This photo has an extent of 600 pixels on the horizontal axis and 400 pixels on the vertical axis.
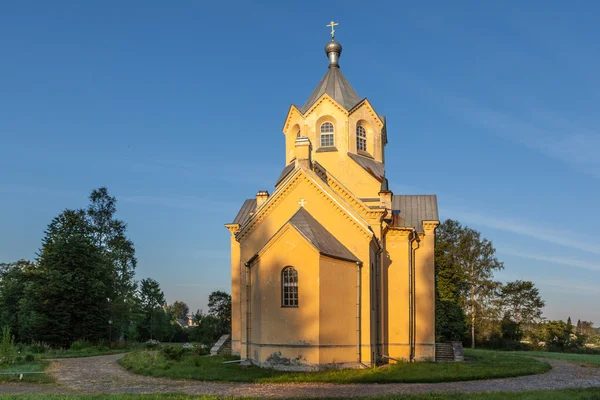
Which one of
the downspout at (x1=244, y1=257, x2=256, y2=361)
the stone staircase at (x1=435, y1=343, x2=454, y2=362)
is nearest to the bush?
the downspout at (x1=244, y1=257, x2=256, y2=361)

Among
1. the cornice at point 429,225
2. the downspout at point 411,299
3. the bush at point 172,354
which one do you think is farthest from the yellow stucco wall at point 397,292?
the bush at point 172,354

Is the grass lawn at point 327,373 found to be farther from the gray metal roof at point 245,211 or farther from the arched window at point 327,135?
the arched window at point 327,135

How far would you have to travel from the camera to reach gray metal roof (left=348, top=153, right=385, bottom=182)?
28.0m

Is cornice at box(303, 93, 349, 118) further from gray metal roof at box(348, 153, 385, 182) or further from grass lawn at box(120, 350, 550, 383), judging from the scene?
grass lawn at box(120, 350, 550, 383)

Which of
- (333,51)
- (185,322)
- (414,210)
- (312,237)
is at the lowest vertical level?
(185,322)

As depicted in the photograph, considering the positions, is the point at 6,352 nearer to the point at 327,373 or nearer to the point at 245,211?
the point at 327,373

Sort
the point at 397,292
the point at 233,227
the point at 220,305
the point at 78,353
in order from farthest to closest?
1. the point at 220,305
2. the point at 78,353
3. the point at 233,227
4. the point at 397,292

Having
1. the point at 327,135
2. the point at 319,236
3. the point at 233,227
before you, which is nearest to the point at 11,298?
the point at 233,227

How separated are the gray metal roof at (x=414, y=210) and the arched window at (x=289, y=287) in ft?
30.2

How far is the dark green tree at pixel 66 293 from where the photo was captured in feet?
113

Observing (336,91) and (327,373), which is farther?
(336,91)

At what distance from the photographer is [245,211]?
31.5 metres

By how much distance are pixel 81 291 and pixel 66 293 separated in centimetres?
94

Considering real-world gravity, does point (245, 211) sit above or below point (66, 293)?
above
